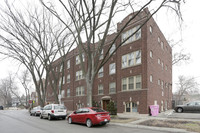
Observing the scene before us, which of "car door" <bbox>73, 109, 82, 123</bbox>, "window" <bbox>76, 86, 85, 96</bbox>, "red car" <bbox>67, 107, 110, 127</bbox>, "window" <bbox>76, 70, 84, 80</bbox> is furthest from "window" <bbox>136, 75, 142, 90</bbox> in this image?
"window" <bbox>76, 70, 84, 80</bbox>

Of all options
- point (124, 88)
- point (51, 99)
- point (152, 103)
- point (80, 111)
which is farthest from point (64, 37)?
point (51, 99)

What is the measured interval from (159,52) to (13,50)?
67.0ft

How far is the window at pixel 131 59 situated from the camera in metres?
20.9

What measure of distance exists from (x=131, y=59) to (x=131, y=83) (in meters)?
2.87

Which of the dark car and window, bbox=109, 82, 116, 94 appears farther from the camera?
window, bbox=109, 82, 116, 94

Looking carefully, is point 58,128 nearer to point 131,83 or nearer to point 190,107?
point 131,83

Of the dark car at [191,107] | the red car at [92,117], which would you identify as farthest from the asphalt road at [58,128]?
the dark car at [191,107]

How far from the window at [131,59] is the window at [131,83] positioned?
1636 mm

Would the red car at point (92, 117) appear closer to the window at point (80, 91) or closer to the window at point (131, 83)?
the window at point (131, 83)

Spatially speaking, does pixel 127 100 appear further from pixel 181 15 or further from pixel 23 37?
pixel 23 37

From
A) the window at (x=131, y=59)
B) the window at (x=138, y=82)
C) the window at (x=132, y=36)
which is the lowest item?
the window at (x=138, y=82)

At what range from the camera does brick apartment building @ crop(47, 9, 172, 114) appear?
19.9 m

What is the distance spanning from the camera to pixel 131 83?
21094 millimetres

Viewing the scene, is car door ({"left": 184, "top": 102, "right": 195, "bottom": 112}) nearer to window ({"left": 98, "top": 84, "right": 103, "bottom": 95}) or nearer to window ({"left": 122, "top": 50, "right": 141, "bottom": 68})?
window ({"left": 122, "top": 50, "right": 141, "bottom": 68})
